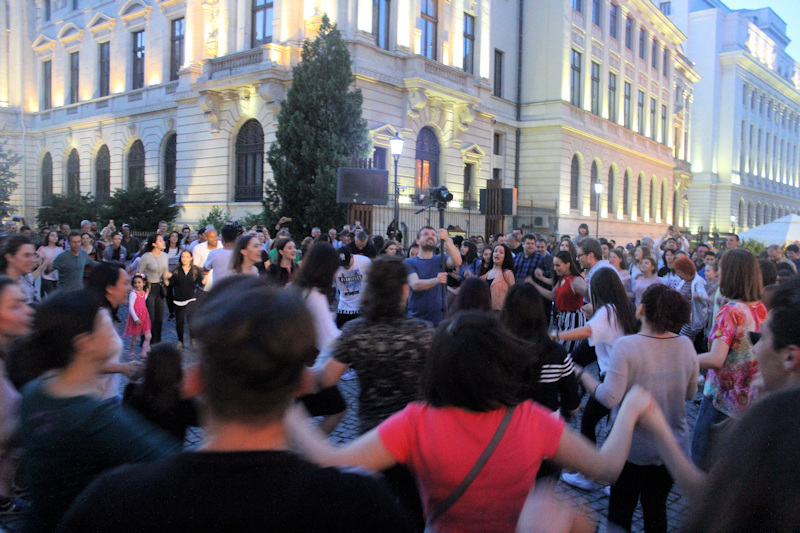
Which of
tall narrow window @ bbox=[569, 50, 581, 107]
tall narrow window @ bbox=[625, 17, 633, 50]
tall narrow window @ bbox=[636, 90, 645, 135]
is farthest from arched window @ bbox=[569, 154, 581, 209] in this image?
tall narrow window @ bbox=[625, 17, 633, 50]

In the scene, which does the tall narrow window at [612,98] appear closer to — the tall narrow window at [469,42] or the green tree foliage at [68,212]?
the tall narrow window at [469,42]

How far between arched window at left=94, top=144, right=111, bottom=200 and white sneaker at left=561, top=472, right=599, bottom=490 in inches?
1188

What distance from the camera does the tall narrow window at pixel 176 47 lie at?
85.6 feet

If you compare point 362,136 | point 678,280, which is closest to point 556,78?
point 362,136

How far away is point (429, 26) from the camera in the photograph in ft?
79.8

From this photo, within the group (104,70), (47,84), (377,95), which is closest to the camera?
→ (377,95)

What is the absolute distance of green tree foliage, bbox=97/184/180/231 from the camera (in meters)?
22.1

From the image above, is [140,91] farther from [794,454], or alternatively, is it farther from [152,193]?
[794,454]

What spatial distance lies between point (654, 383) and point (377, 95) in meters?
19.9

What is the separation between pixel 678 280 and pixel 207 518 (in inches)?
326

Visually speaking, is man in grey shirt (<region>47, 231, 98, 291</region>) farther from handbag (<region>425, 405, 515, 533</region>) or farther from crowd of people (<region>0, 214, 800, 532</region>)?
handbag (<region>425, 405, 515, 533</region>)

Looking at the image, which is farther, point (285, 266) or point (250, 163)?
point (250, 163)

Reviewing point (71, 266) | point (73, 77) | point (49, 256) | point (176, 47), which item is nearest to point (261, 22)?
point (176, 47)

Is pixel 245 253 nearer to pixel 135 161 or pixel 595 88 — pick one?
pixel 135 161
